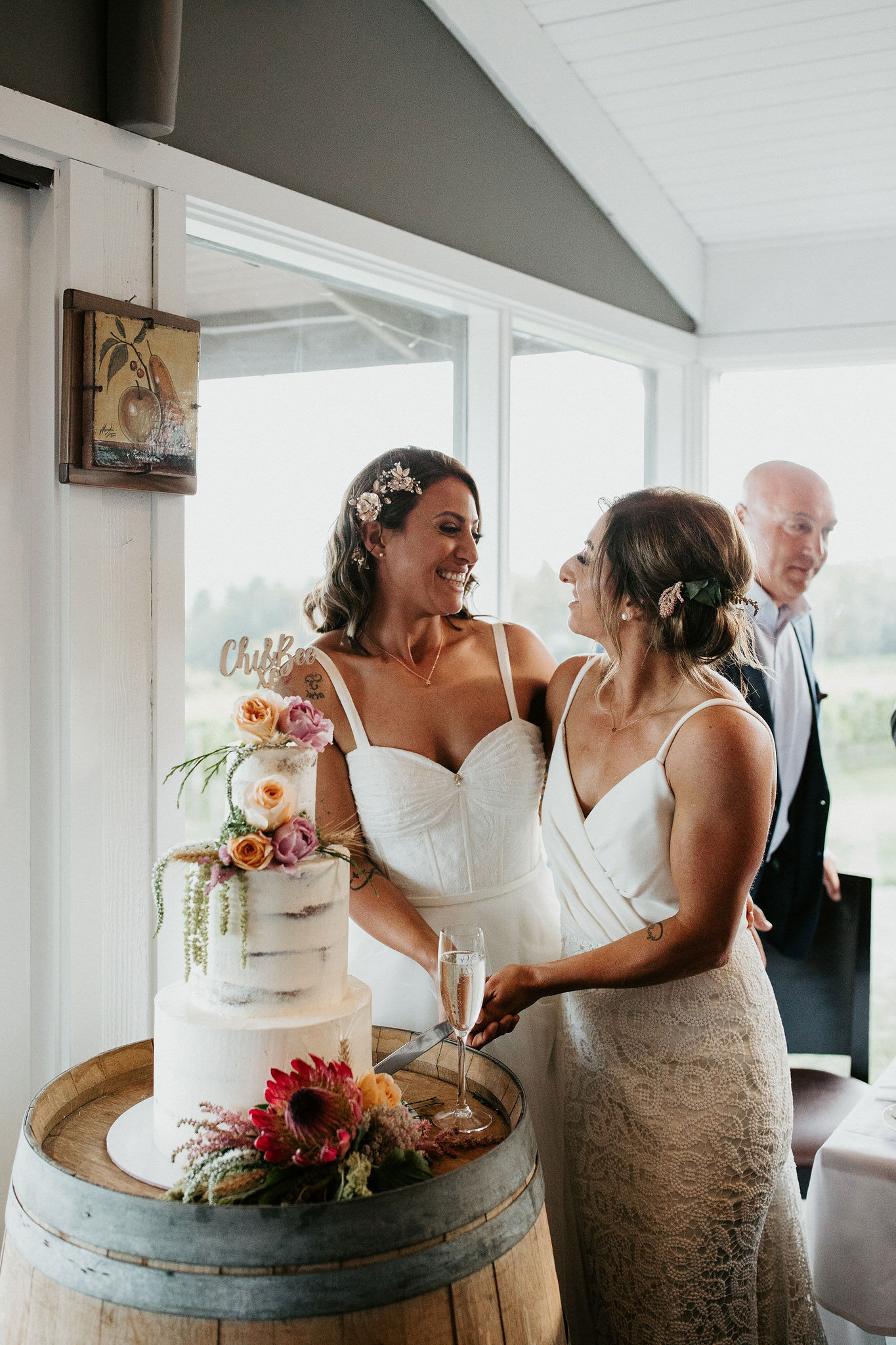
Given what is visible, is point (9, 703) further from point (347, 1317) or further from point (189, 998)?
point (347, 1317)

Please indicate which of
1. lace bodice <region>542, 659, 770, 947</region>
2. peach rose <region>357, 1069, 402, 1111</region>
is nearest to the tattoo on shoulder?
lace bodice <region>542, 659, 770, 947</region>

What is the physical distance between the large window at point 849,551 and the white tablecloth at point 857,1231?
7.41 ft

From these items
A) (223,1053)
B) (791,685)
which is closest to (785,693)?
(791,685)

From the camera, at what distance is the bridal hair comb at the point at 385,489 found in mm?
2021

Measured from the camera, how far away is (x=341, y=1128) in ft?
3.80

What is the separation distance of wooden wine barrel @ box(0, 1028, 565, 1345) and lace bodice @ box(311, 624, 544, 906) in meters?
0.79

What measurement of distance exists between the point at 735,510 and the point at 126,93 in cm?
217

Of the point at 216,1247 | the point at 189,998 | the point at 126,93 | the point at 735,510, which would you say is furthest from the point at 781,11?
the point at 216,1247

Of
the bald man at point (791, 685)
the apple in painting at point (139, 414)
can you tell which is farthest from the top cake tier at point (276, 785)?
the bald man at point (791, 685)

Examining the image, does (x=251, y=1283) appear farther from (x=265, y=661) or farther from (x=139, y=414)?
(x=139, y=414)

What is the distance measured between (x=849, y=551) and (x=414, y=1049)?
2.72m

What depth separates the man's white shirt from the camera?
3.08m

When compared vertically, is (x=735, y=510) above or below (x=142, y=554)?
above

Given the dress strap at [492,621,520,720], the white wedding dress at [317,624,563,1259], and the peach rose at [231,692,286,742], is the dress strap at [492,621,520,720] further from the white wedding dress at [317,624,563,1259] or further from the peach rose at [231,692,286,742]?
the peach rose at [231,692,286,742]
